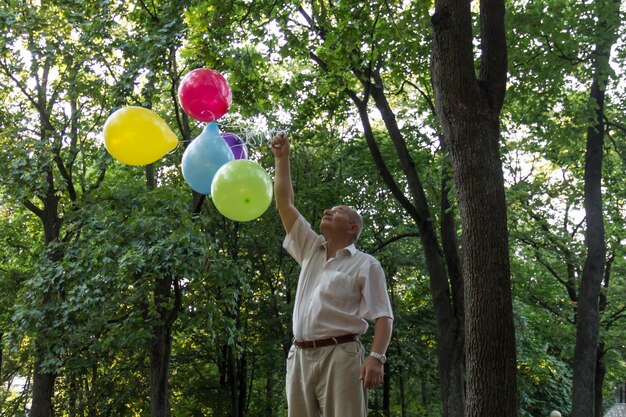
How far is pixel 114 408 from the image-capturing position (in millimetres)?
11758

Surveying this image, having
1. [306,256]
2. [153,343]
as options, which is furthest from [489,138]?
[153,343]

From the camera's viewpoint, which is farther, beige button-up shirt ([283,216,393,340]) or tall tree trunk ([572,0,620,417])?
tall tree trunk ([572,0,620,417])

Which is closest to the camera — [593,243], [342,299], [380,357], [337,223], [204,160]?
[380,357]

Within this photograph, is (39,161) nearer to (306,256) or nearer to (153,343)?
(153,343)

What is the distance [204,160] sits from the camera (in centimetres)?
352

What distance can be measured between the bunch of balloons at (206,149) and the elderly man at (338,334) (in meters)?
0.49

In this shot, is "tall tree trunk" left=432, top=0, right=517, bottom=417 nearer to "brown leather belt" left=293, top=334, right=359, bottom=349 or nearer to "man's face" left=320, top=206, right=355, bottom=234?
"man's face" left=320, top=206, right=355, bottom=234

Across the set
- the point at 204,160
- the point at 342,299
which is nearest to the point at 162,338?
the point at 204,160

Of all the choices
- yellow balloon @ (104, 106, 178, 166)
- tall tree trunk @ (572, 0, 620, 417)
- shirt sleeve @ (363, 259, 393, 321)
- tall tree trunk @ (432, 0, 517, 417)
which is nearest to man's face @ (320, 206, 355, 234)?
shirt sleeve @ (363, 259, 393, 321)

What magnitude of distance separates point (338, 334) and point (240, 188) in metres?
0.94

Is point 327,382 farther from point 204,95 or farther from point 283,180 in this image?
point 204,95

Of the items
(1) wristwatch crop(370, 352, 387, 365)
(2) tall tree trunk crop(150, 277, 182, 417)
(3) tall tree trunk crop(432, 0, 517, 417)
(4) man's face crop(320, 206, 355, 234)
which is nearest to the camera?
(1) wristwatch crop(370, 352, 387, 365)

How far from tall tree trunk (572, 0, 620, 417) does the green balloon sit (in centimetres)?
610

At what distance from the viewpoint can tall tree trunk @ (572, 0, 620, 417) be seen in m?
7.61
